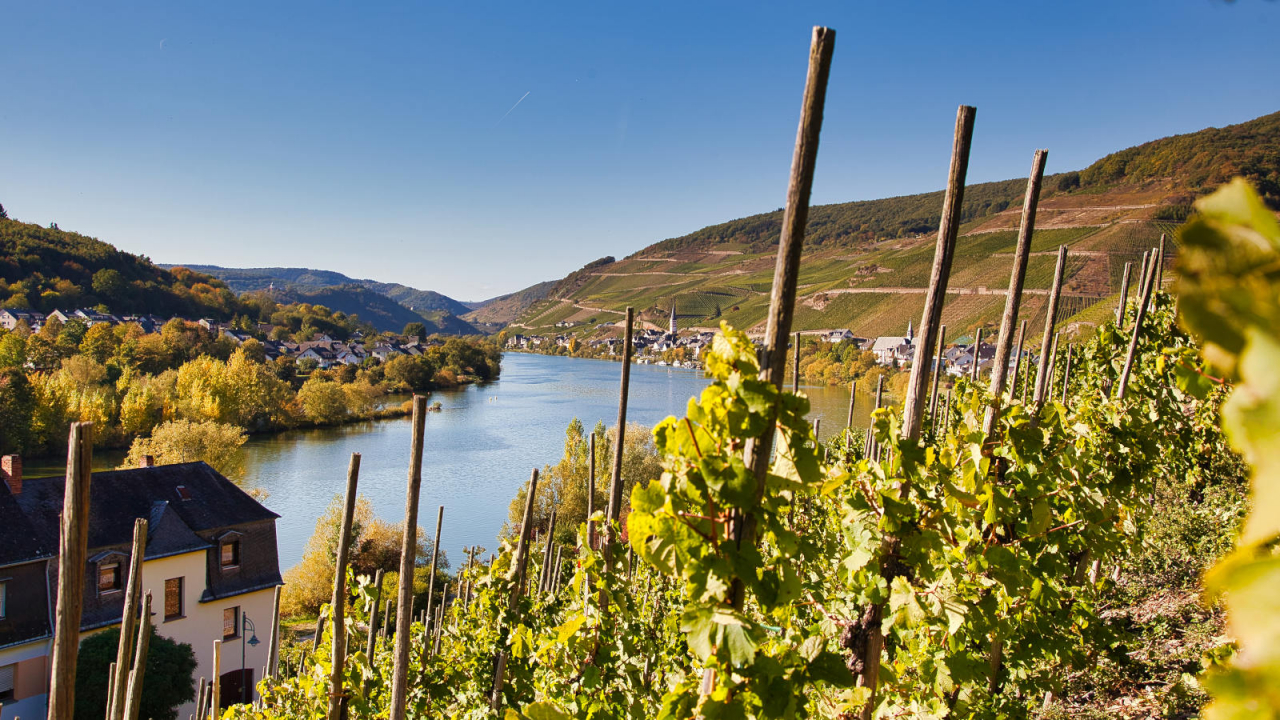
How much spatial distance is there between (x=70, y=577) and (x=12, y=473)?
50.6ft

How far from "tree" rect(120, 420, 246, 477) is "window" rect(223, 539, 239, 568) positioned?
11.0 m

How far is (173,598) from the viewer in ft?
45.0

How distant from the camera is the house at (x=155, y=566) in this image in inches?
459

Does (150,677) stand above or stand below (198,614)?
above

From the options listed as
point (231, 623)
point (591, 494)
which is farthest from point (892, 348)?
point (591, 494)

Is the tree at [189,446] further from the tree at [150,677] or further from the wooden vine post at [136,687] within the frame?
the wooden vine post at [136,687]

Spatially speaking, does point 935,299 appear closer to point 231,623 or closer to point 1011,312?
point 1011,312

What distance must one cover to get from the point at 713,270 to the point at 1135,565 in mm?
179014

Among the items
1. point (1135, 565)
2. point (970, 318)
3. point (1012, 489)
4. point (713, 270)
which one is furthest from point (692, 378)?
point (713, 270)

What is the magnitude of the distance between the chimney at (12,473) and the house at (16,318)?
63104 mm

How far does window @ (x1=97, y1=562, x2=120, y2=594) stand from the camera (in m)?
13.0

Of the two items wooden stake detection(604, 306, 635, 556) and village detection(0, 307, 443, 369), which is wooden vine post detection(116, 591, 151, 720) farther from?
village detection(0, 307, 443, 369)

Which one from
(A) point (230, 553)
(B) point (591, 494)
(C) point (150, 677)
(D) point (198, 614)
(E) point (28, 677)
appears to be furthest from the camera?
(A) point (230, 553)

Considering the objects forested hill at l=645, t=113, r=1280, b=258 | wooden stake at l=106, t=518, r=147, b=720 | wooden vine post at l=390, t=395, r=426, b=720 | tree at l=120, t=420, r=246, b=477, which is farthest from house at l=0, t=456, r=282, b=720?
forested hill at l=645, t=113, r=1280, b=258
